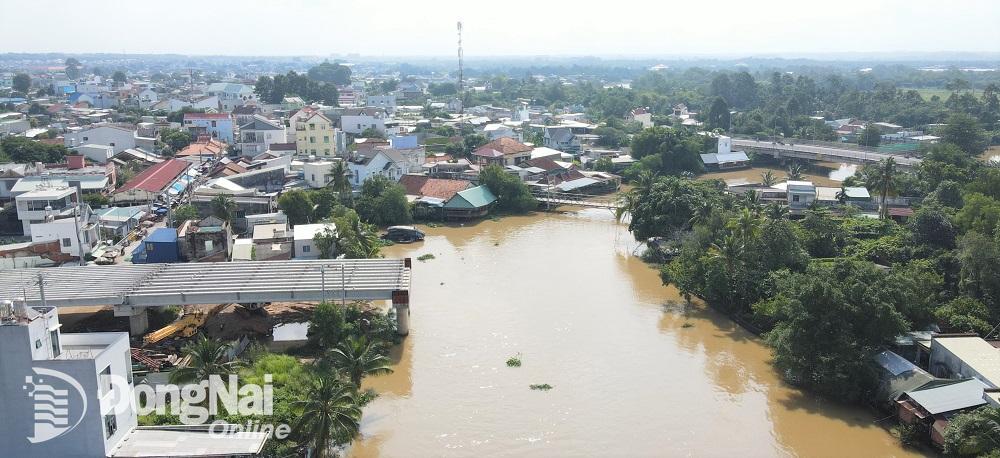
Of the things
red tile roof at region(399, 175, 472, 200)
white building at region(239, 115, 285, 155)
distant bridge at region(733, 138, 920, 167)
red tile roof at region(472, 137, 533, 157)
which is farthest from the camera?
distant bridge at region(733, 138, 920, 167)

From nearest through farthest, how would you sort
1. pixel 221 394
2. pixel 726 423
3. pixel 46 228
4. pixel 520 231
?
pixel 221 394 → pixel 726 423 → pixel 46 228 → pixel 520 231

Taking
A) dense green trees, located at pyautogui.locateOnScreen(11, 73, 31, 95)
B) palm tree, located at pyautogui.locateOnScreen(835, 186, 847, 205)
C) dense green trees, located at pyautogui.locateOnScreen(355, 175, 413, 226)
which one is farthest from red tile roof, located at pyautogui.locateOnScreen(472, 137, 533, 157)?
dense green trees, located at pyautogui.locateOnScreen(11, 73, 31, 95)

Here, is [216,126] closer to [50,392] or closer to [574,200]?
[574,200]

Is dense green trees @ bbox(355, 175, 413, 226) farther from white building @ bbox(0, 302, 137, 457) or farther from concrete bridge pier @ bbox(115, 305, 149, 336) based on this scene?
white building @ bbox(0, 302, 137, 457)

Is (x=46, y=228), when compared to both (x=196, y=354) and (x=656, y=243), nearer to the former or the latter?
(x=196, y=354)

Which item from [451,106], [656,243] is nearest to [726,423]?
[656,243]
